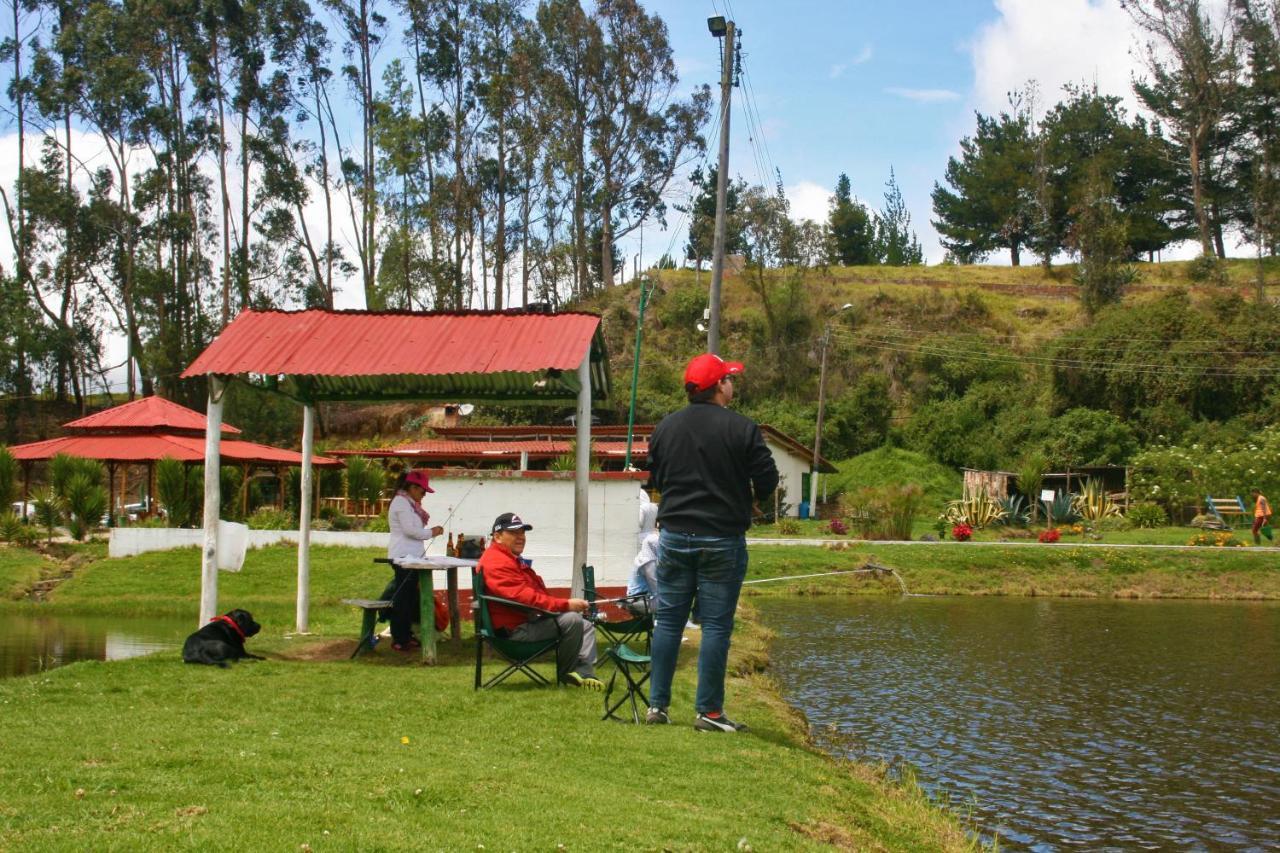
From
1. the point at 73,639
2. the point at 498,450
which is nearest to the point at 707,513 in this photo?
the point at 73,639

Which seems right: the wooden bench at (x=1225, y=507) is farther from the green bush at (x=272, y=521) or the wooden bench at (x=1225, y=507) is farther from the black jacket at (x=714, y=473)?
the black jacket at (x=714, y=473)

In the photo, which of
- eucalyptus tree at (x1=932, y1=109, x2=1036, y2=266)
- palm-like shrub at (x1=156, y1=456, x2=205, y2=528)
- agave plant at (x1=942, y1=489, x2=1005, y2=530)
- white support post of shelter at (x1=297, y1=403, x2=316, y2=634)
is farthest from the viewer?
eucalyptus tree at (x1=932, y1=109, x2=1036, y2=266)

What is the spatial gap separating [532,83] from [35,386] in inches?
1048

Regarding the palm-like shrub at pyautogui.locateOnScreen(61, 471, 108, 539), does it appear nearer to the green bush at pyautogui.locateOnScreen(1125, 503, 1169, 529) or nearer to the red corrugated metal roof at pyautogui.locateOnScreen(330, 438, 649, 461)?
the red corrugated metal roof at pyautogui.locateOnScreen(330, 438, 649, 461)

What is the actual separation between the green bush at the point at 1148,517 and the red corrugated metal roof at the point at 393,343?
1045 inches

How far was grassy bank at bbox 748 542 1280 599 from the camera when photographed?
888 inches

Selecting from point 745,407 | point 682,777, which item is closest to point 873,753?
point 682,777

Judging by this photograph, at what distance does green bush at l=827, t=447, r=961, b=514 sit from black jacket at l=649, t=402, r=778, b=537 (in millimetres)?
35868

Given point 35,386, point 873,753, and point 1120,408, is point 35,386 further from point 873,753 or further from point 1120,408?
point 873,753

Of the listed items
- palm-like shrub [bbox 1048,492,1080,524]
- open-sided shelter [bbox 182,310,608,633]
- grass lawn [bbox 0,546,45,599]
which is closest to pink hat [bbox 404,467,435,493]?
open-sided shelter [bbox 182,310,608,633]

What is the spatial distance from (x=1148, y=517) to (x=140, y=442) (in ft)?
87.2

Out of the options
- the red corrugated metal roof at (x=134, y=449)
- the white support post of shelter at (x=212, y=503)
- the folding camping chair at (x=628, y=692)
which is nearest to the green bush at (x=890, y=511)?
the red corrugated metal roof at (x=134, y=449)

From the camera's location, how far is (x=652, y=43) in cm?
5281

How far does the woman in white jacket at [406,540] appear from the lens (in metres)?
9.56
